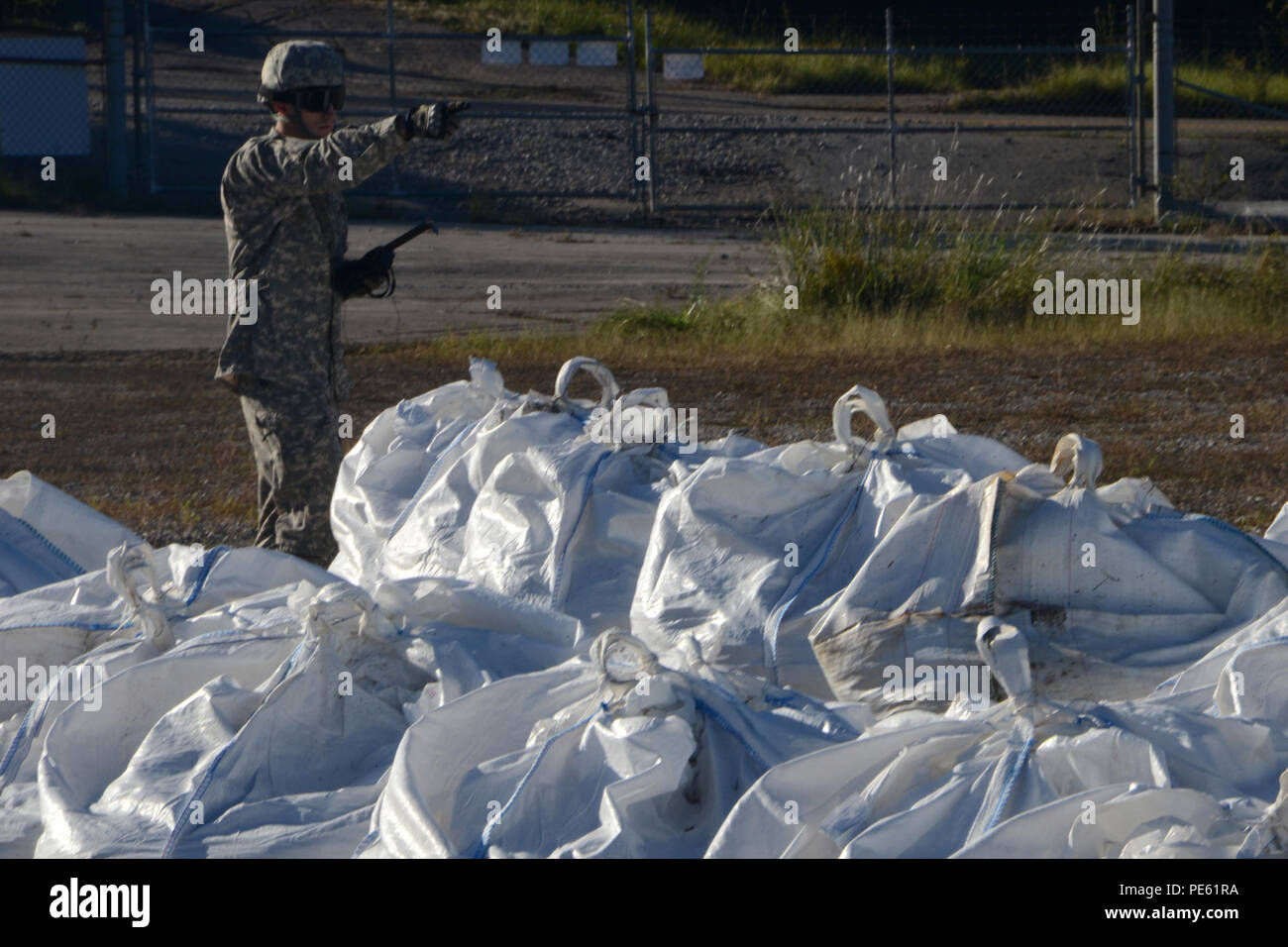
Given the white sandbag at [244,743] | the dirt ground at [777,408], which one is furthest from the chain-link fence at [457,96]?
the white sandbag at [244,743]

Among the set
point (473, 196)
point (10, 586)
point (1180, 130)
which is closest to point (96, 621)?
point (10, 586)

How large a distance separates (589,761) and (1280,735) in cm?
109

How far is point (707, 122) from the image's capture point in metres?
17.9

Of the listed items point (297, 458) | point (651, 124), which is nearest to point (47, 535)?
point (297, 458)

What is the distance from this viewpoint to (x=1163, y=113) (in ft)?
42.9

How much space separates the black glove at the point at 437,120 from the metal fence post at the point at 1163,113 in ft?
33.9

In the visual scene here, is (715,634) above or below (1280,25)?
below

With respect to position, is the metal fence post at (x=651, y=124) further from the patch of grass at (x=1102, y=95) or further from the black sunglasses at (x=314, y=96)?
the black sunglasses at (x=314, y=96)

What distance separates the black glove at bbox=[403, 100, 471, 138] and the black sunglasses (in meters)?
0.57

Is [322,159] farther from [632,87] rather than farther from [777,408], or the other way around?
[632,87]

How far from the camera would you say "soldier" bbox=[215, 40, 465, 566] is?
4289mm

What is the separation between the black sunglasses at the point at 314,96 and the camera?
14.1ft

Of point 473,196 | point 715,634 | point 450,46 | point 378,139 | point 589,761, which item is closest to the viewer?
point 589,761
